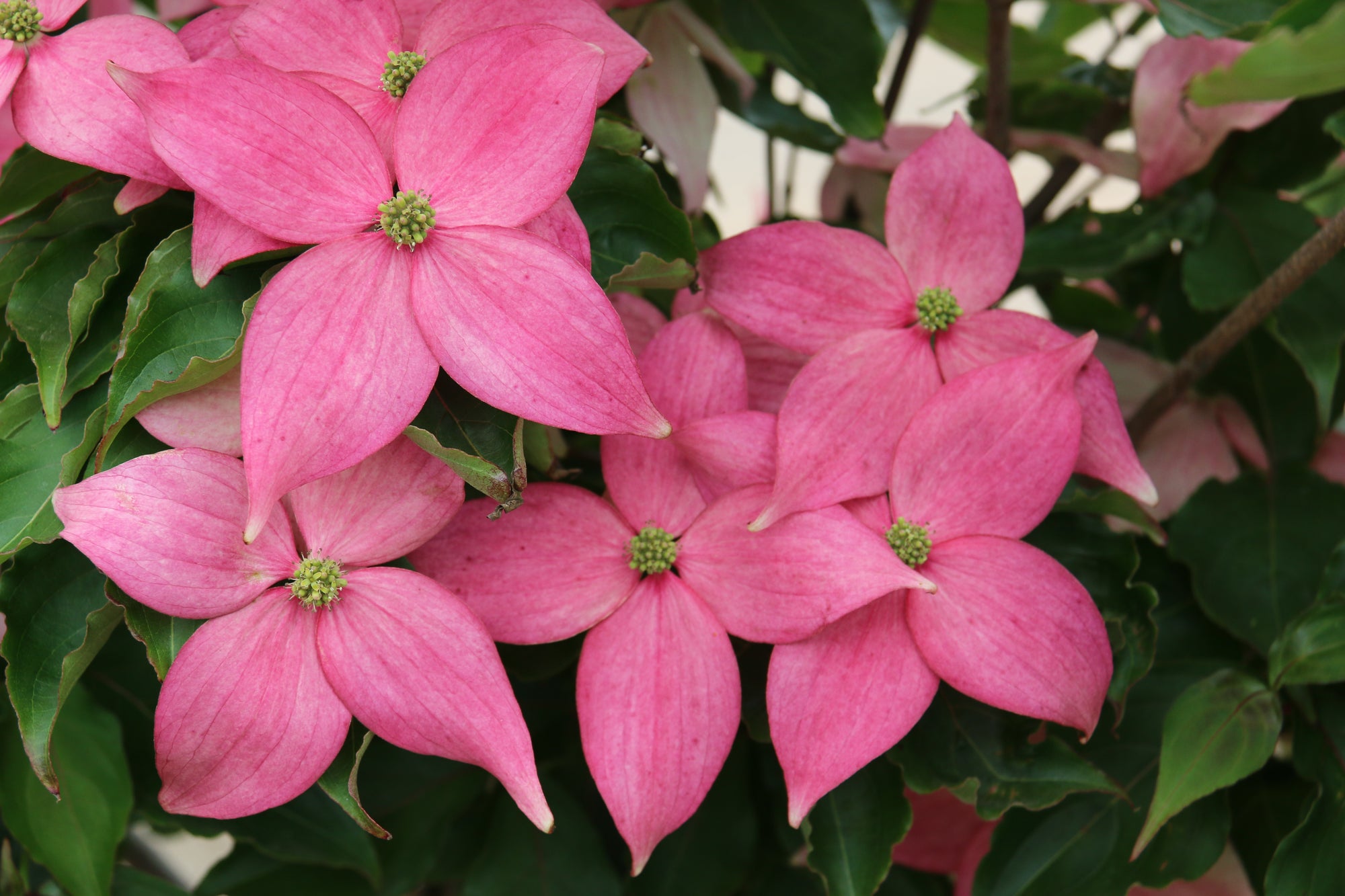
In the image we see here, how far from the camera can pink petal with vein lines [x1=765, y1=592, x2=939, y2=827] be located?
13.2 inches

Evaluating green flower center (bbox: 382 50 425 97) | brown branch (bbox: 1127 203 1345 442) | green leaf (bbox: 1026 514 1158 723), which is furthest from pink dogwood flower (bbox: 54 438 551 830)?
brown branch (bbox: 1127 203 1345 442)

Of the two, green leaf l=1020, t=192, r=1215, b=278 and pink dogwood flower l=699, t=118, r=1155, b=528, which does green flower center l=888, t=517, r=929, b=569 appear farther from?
green leaf l=1020, t=192, r=1215, b=278

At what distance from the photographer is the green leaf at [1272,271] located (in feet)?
1.59

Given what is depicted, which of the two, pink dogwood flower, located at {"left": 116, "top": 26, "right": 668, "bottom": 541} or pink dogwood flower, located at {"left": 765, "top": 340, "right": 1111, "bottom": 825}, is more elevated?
pink dogwood flower, located at {"left": 116, "top": 26, "right": 668, "bottom": 541}

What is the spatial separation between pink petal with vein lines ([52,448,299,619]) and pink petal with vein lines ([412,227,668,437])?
74 mm

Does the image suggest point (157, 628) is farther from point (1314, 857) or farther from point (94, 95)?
point (1314, 857)

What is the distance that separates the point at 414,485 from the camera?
32 centimetres

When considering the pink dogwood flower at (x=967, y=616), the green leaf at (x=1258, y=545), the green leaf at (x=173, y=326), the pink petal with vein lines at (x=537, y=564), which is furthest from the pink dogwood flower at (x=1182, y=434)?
the green leaf at (x=173, y=326)

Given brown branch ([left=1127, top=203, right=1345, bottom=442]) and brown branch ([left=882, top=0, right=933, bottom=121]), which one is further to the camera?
brown branch ([left=882, top=0, right=933, bottom=121])

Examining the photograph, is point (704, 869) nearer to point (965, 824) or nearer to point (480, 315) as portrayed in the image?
point (965, 824)

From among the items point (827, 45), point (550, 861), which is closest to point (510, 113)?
point (827, 45)

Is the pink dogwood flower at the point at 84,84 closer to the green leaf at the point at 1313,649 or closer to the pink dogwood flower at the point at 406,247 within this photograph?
the pink dogwood flower at the point at 406,247

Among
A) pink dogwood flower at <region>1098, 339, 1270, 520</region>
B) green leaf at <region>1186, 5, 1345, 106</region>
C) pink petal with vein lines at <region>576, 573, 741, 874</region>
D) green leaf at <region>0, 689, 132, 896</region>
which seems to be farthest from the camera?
pink dogwood flower at <region>1098, 339, 1270, 520</region>

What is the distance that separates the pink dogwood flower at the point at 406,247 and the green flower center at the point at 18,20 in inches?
3.4
